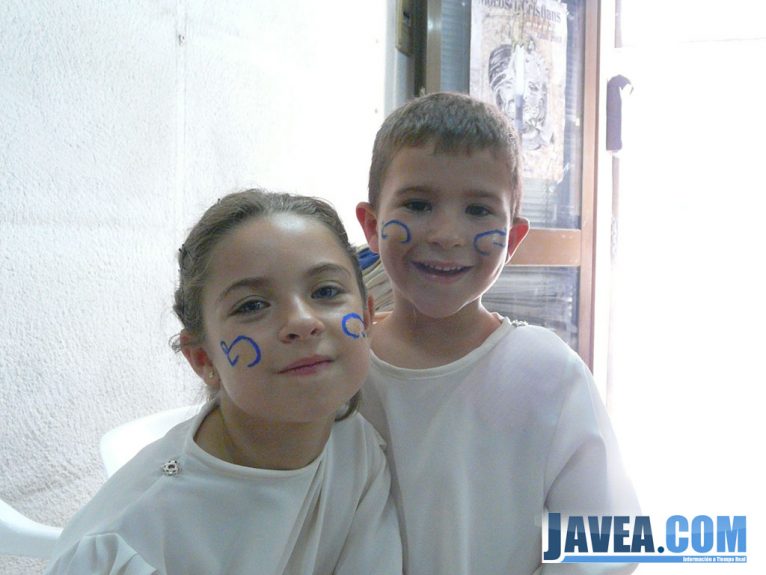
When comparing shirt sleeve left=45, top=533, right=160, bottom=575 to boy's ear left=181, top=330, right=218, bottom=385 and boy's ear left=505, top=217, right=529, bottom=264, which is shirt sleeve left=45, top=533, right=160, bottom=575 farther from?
boy's ear left=505, top=217, right=529, bottom=264

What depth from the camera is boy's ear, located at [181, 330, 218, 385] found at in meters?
0.91

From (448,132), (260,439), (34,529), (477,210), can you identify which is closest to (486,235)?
(477,210)

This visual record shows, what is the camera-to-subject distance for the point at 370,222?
3.50 feet

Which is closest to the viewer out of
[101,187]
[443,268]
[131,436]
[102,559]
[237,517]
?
[102,559]

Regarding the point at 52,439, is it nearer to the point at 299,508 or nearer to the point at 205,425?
the point at 205,425

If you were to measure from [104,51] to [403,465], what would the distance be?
998mm

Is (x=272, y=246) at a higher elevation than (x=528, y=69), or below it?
below

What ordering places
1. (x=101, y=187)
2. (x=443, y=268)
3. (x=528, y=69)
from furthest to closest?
(x=528, y=69) → (x=101, y=187) → (x=443, y=268)

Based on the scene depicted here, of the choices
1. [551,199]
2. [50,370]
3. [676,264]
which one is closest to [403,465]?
[50,370]

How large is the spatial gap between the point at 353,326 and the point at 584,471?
1.20 feet

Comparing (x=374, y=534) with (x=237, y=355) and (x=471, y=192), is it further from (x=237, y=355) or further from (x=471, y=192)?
(x=471, y=192)

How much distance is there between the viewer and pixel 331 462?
37.1 inches

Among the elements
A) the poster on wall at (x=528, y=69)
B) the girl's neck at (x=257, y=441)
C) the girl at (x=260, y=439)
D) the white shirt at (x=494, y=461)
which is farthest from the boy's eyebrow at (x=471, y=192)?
the poster on wall at (x=528, y=69)

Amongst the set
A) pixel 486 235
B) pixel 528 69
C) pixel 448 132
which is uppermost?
pixel 528 69
